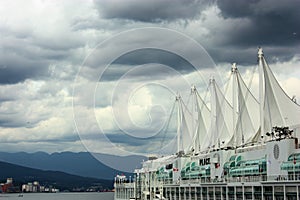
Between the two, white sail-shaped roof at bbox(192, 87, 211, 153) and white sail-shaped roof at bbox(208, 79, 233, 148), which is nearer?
white sail-shaped roof at bbox(208, 79, 233, 148)

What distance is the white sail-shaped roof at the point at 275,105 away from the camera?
315ft

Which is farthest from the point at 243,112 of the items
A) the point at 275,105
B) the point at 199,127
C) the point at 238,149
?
the point at 199,127

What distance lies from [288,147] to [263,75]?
2303cm

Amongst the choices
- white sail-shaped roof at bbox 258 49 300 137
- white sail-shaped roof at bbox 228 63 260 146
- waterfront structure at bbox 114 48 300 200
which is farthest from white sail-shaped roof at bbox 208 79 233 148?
white sail-shaped roof at bbox 258 49 300 137

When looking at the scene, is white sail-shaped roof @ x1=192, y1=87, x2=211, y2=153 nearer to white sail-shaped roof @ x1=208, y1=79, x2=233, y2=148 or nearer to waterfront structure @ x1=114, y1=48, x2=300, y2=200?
waterfront structure @ x1=114, y1=48, x2=300, y2=200

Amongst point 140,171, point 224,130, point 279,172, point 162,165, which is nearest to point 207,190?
point 224,130

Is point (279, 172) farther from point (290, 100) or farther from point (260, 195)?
point (290, 100)

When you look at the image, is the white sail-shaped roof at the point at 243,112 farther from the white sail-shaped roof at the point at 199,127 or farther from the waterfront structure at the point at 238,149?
the white sail-shaped roof at the point at 199,127

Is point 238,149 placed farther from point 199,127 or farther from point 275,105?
point 199,127

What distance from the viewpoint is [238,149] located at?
10069cm

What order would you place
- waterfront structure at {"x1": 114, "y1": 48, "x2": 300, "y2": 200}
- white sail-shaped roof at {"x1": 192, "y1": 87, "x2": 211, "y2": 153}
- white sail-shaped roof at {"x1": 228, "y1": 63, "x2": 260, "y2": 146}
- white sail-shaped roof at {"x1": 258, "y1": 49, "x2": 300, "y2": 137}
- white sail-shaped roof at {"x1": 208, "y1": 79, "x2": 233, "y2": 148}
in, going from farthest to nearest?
1. white sail-shaped roof at {"x1": 192, "y1": 87, "x2": 211, "y2": 153}
2. white sail-shaped roof at {"x1": 208, "y1": 79, "x2": 233, "y2": 148}
3. white sail-shaped roof at {"x1": 228, "y1": 63, "x2": 260, "y2": 146}
4. white sail-shaped roof at {"x1": 258, "y1": 49, "x2": 300, "y2": 137}
5. waterfront structure at {"x1": 114, "y1": 48, "x2": 300, "y2": 200}

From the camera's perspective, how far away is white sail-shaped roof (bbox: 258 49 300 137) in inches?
3784

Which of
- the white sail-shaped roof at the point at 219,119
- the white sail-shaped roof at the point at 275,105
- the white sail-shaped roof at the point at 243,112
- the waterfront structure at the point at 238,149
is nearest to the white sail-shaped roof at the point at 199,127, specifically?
the waterfront structure at the point at 238,149

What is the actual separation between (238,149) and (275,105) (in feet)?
33.1
